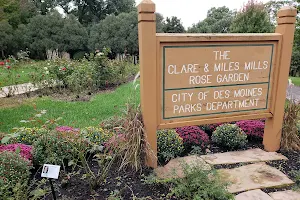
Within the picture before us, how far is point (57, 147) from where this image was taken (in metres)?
2.74

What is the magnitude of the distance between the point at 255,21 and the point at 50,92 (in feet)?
28.0

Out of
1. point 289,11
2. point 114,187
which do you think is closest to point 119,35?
point 289,11

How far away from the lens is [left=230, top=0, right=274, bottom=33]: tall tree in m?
10.1

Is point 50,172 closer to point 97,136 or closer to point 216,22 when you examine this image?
point 97,136

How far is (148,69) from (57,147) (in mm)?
1344

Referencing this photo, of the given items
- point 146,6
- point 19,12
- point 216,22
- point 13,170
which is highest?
point 19,12

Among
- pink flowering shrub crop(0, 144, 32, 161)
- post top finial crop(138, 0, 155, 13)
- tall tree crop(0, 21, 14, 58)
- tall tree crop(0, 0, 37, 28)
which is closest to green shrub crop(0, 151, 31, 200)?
→ pink flowering shrub crop(0, 144, 32, 161)

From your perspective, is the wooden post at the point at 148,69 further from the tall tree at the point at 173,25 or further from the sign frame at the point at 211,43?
the tall tree at the point at 173,25

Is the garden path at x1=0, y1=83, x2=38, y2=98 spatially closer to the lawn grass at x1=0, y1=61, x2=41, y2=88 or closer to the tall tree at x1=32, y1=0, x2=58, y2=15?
the lawn grass at x1=0, y1=61, x2=41, y2=88

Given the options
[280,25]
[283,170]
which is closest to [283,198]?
[283,170]

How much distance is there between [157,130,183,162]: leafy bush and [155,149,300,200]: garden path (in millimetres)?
112

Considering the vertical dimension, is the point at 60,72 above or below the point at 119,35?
below

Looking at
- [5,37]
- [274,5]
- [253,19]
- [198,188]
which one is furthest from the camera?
[5,37]

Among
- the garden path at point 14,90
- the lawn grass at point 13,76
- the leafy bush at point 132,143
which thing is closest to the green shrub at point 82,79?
the garden path at point 14,90
